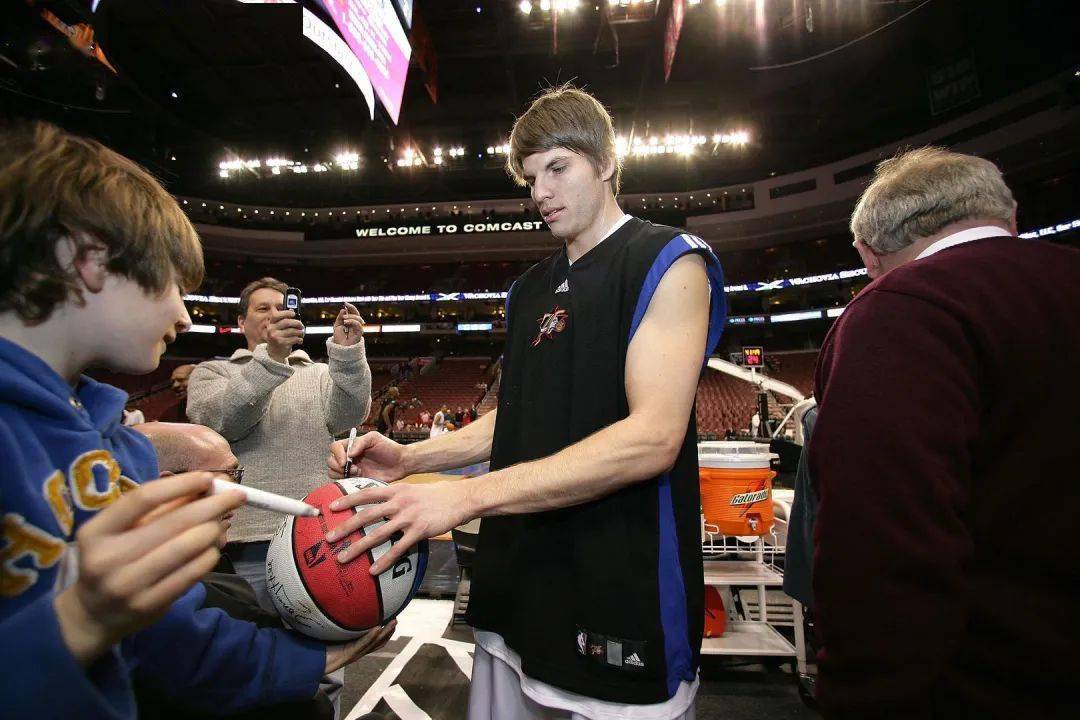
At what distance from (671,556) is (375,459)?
3.24 feet

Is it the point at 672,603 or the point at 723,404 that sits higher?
the point at 672,603

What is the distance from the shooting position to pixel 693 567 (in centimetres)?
126

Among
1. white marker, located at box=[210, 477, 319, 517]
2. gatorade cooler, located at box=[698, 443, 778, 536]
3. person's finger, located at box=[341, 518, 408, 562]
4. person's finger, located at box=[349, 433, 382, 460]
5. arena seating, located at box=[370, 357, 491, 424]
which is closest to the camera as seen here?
white marker, located at box=[210, 477, 319, 517]

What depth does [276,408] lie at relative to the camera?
2611 mm

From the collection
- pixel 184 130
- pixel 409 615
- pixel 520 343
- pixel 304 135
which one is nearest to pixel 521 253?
pixel 304 135

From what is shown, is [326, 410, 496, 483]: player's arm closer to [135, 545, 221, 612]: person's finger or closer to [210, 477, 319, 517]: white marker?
[210, 477, 319, 517]: white marker

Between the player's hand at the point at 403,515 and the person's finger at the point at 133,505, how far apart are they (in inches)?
16.1

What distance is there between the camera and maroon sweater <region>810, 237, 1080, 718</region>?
2.85 ft

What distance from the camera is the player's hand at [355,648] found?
1.16 m

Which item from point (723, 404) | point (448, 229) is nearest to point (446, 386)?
point (448, 229)

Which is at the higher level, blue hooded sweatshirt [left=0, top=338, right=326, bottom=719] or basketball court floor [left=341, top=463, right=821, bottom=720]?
blue hooded sweatshirt [left=0, top=338, right=326, bottom=719]

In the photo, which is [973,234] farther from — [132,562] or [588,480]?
[132,562]

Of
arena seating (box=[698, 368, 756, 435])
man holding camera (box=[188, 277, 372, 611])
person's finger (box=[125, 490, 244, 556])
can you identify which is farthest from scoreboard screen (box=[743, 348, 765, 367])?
arena seating (box=[698, 368, 756, 435])

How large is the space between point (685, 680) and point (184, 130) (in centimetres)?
2325
